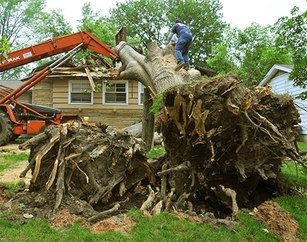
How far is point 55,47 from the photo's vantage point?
12.4 m

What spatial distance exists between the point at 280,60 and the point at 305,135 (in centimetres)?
1964

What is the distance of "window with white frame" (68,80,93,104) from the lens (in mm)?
17625

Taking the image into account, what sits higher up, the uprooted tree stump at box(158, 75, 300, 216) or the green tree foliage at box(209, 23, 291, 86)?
the green tree foliage at box(209, 23, 291, 86)

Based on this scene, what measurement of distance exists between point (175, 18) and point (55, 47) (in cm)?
2852

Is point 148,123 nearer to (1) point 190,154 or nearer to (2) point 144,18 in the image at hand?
(1) point 190,154

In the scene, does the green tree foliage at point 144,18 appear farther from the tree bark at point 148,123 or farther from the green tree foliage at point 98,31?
the tree bark at point 148,123

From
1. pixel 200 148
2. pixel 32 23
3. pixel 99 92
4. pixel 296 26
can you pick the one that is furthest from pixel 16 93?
pixel 32 23

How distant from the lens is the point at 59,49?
12.5 m

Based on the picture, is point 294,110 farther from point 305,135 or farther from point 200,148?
point 305,135

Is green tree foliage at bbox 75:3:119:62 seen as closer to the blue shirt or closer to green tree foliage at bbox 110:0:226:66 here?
green tree foliage at bbox 110:0:226:66

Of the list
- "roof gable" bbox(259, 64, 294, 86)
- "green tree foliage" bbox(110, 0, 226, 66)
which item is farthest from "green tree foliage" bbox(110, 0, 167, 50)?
"roof gable" bbox(259, 64, 294, 86)

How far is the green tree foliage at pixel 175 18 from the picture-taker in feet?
123

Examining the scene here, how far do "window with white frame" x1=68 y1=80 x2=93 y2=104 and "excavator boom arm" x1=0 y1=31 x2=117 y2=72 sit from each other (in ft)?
16.8

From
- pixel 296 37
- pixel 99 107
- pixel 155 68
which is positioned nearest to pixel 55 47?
pixel 99 107
